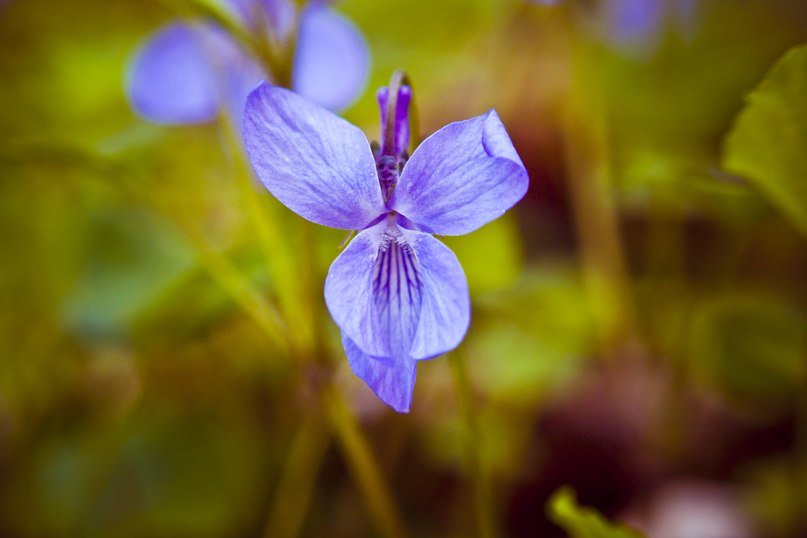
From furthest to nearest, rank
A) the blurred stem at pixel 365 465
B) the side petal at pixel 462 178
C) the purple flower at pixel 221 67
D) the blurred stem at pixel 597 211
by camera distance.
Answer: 1. the blurred stem at pixel 597 211
2. the purple flower at pixel 221 67
3. the blurred stem at pixel 365 465
4. the side petal at pixel 462 178

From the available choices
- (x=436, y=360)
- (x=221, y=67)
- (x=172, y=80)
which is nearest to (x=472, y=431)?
(x=436, y=360)

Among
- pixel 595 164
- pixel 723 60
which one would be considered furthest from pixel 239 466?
pixel 723 60

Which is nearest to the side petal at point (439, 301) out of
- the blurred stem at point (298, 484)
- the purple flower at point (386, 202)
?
the purple flower at point (386, 202)

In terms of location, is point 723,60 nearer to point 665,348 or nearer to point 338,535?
point 665,348

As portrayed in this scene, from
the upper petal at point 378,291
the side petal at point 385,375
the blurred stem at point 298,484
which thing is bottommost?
the blurred stem at point 298,484

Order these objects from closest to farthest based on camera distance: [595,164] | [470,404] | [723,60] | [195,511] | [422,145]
Answer: [422,145] → [470,404] → [195,511] → [723,60] → [595,164]

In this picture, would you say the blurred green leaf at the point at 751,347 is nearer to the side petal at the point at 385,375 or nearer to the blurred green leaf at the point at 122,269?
the side petal at the point at 385,375

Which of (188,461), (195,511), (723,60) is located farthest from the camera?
(723,60)

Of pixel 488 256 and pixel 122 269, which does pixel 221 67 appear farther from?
pixel 488 256
